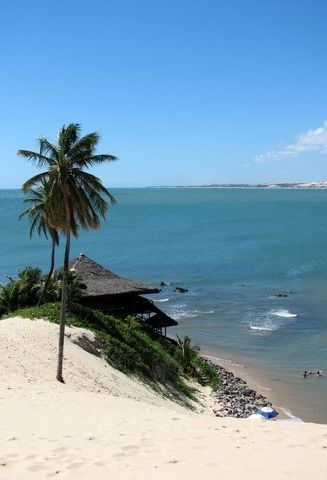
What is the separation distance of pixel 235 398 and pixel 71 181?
1654 centimetres

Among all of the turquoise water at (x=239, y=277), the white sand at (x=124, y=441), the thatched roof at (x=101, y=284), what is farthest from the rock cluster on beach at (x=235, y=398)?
the white sand at (x=124, y=441)

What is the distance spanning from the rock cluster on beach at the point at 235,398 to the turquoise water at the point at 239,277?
2472 mm

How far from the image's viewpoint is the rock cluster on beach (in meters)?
26.8

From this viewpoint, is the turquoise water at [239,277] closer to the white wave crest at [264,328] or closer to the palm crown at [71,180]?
the white wave crest at [264,328]

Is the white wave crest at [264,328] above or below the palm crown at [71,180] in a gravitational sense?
below

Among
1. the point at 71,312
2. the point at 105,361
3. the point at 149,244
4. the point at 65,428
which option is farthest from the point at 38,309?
the point at 149,244

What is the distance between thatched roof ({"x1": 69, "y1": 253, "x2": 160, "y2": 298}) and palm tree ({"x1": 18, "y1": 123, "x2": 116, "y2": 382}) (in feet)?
37.7

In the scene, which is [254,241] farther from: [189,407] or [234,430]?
[234,430]

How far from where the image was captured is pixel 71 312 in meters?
27.8

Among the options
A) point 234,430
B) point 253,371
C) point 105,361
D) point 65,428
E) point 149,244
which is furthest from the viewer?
point 149,244

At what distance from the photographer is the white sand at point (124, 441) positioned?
9477 mm

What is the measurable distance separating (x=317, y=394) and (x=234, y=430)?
69.0 ft

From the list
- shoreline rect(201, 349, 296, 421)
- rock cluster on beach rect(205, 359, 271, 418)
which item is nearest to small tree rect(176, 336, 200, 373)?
rock cluster on beach rect(205, 359, 271, 418)

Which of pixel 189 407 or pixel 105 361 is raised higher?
pixel 105 361
